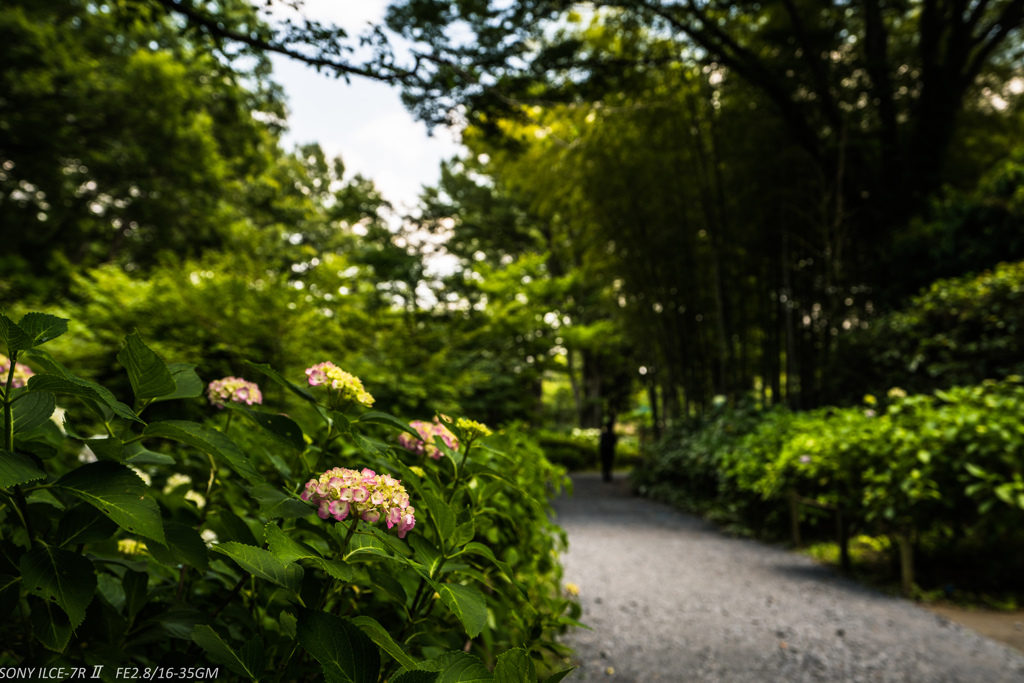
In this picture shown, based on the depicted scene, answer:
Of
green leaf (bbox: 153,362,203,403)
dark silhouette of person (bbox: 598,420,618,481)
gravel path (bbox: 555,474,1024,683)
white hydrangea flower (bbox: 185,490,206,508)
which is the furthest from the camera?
dark silhouette of person (bbox: 598,420,618,481)

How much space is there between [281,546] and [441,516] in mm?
168

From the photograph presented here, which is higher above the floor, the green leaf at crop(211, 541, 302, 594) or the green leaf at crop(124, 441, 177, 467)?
the green leaf at crop(124, 441, 177, 467)

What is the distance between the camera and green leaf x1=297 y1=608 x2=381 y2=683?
1.39ft

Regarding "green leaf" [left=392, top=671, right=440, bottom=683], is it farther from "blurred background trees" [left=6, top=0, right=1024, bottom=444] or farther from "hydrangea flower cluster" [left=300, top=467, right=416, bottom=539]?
"blurred background trees" [left=6, top=0, right=1024, bottom=444]

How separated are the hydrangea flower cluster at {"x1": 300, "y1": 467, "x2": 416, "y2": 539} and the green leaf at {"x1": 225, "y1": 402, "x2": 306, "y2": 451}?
87mm

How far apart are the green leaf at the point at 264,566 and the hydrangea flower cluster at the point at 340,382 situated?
230 mm

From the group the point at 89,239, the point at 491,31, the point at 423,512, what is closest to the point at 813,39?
the point at 491,31

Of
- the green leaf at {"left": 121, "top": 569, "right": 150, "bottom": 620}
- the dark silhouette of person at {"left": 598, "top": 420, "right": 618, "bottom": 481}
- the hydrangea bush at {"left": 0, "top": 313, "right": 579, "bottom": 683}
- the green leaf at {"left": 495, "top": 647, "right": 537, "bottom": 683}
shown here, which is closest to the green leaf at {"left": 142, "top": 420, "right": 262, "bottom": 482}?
the hydrangea bush at {"left": 0, "top": 313, "right": 579, "bottom": 683}

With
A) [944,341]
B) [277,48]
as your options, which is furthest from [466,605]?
[944,341]

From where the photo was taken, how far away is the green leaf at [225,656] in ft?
1.53

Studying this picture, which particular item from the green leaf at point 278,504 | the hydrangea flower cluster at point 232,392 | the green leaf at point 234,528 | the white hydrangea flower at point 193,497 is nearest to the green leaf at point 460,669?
the green leaf at point 278,504

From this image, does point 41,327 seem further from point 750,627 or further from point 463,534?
point 750,627

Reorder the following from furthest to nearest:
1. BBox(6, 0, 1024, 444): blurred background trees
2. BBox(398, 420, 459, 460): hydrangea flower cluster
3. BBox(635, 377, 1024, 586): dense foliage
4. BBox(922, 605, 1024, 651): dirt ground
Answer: BBox(6, 0, 1024, 444): blurred background trees < BBox(635, 377, 1024, 586): dense foliage < BBox(922, 605, 1024, 651): dirt ground < BBox(398, 420, 459, 460): hydrangea flower cluster

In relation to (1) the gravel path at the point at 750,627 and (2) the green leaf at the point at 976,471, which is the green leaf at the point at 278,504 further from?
(2) the green leaf at the point at 976,471
